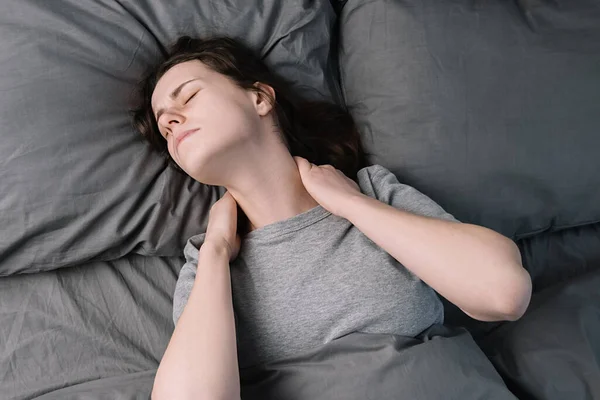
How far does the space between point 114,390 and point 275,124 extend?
60cm

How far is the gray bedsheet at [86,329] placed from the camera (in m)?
1.12

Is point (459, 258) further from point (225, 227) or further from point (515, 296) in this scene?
point (225, 227)

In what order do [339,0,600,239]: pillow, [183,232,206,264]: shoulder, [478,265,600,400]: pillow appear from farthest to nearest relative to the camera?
[339,0,600,239]: pillow
[183,232,206,264]: shoulder
[478,265,600,400]: pillow

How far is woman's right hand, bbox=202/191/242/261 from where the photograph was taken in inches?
44.3

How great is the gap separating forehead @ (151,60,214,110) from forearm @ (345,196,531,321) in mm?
439

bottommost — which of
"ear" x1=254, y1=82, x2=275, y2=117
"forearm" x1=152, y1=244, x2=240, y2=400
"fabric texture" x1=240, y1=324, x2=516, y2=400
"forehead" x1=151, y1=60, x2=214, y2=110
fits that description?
"fabric texture" x1=240, y1=324, x2=516, y2=400

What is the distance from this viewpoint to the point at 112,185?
4.05 ft

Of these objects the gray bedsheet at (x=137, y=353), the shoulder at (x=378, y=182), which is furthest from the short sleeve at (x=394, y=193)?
the gray bedsheet at (x=137, y=353)

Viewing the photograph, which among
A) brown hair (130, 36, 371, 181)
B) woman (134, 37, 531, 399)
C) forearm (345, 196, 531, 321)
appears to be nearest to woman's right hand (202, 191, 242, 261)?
woman (134, 37, 531, 399)

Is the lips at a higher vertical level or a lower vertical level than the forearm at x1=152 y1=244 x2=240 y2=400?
higher

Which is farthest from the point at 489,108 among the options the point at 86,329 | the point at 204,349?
the point at 86,329

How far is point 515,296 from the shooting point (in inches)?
37.2

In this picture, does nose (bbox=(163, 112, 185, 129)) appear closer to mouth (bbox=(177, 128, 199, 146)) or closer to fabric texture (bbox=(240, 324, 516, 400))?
mouth (bbox=(177, 128, 199, 146))

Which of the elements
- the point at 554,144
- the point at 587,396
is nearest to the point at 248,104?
the point at 554,144
